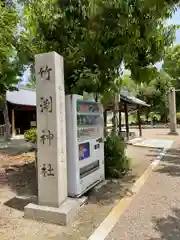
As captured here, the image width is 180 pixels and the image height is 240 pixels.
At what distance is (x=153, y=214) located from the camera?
5113mm

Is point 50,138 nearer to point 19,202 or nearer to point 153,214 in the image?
point 19,202

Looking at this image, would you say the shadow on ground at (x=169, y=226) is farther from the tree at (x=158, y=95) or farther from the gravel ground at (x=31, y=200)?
the tree at (x=158, y=95)

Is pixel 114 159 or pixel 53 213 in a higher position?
pixel 114 159

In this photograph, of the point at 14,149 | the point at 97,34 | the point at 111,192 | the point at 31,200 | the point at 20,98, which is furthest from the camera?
the point at 20,98

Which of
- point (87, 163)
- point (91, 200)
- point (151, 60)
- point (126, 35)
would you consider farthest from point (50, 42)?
point (91, 200)

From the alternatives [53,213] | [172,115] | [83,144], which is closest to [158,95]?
[172,115]

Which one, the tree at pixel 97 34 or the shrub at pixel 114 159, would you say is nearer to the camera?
the tree at pixel 97 34

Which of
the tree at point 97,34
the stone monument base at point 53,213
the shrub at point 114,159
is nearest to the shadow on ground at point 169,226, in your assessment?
the stone monument base at point 53,213

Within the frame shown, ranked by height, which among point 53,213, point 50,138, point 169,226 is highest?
point 50,138

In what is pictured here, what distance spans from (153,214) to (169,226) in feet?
1.81

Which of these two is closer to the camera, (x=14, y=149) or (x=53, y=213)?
(x=53, y=213)

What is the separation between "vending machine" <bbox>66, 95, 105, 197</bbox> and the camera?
18.0 feet

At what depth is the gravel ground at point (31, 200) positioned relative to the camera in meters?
4.35

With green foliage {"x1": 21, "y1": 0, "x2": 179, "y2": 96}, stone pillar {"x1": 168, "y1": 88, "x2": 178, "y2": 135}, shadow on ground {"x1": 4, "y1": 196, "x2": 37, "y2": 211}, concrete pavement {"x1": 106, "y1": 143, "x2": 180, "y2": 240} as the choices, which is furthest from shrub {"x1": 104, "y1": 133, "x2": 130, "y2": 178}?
stone pillar {"x1": 168, "y1": 88, "x2": 178, "y2": 135}
